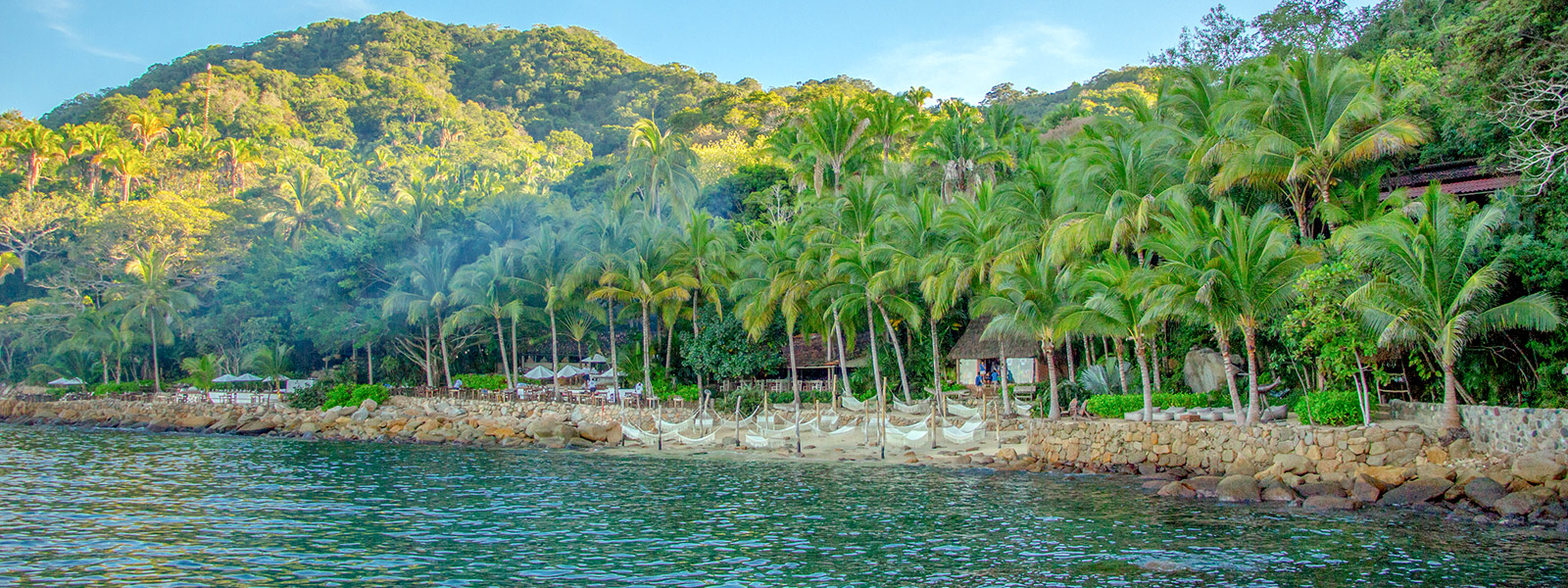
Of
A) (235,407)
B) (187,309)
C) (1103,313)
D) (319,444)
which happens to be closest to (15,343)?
(187,309)

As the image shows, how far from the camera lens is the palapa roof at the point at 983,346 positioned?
98.5 feet

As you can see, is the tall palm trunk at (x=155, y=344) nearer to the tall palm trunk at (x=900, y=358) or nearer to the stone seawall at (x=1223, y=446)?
the tall palm trunk at (x=900, y=358)

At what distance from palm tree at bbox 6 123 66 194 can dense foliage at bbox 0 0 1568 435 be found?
6.3 inches

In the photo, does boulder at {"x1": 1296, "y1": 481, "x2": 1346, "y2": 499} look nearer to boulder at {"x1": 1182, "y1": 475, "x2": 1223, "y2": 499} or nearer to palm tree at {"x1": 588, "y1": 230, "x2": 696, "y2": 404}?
boulder at {"x1": 1182, "y1": 475, "x2": 1223, "y2": 499}

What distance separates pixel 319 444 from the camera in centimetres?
3034

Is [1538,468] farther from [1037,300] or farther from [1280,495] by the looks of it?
[1037,300]

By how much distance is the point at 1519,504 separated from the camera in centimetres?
1401

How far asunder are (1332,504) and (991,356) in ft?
49.5

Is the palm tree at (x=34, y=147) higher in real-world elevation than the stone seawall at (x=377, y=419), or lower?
higher

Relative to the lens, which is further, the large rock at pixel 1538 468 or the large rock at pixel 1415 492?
the large rock at pixel 1415 492

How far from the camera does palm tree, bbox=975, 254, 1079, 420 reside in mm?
23297

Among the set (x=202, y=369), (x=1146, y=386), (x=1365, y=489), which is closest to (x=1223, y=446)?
(x=1146, y=386)

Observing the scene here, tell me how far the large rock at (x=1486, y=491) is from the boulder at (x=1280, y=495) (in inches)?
94.7

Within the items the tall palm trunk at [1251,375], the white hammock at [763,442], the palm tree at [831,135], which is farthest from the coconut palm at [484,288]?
the tall palm trunk at [1251,375]
